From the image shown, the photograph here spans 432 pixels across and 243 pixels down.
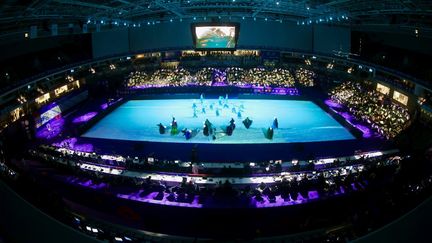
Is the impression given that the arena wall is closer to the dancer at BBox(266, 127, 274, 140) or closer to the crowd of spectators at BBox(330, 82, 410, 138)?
the crowd of spectators at BBox(330, 82, 410, 138)

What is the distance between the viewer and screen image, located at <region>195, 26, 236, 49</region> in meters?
27.0

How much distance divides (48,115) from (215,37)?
14.5 meters

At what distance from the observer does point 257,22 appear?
30578 mm

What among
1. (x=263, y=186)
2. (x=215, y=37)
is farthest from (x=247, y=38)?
(x=263, y=186)

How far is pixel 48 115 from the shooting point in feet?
Result: 72.9

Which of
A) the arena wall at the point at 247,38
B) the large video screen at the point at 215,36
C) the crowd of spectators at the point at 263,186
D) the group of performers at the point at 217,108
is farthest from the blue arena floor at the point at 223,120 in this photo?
the arena wall at the point at 247,38

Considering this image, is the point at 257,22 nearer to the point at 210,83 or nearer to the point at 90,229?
the point at 210,83

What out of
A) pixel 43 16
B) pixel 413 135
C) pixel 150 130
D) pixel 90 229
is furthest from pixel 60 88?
pixel 413 135

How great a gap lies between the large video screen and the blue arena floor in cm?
484

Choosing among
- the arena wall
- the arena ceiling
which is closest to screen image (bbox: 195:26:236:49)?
the arena ceiling

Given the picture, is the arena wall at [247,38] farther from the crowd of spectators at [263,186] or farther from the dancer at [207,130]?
the crowd of spectators at [263,186]

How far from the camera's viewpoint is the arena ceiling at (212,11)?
52.0 ft

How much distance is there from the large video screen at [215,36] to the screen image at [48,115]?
1233cm

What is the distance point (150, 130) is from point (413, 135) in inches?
600
